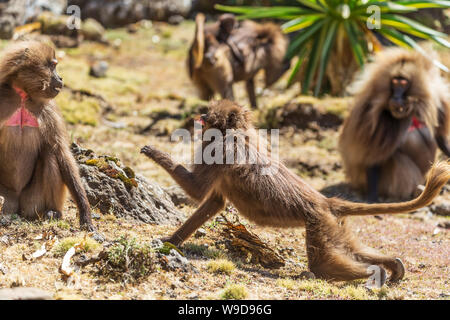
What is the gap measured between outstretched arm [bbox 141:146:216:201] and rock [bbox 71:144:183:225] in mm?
879

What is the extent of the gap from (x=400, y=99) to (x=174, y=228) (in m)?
3.76

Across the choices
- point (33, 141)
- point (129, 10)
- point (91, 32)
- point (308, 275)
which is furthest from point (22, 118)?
point (129, 10)

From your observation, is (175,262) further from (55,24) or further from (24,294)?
(55,24)

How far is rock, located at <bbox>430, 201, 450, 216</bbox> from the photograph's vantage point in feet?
26.0

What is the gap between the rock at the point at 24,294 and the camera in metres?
3.50

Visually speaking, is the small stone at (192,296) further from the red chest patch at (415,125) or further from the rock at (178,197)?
the red chest patch at (415,125)

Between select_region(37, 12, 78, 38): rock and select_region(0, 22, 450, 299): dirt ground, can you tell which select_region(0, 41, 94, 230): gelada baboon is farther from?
select_region(37, 12, 78, 38): rock

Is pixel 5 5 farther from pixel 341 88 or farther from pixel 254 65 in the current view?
pixel 341 88

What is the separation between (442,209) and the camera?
795 centimetres

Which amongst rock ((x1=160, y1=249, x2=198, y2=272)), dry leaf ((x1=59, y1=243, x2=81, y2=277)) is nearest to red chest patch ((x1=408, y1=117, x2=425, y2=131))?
rock ((x1=160, y1=249, x2=198, y2=272))

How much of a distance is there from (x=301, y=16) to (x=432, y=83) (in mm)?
3539

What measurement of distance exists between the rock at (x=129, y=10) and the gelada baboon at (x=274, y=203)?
12.8m

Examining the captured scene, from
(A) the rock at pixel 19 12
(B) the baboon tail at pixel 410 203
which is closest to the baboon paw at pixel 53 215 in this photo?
(B) the baboon tail at pixel 410 203
